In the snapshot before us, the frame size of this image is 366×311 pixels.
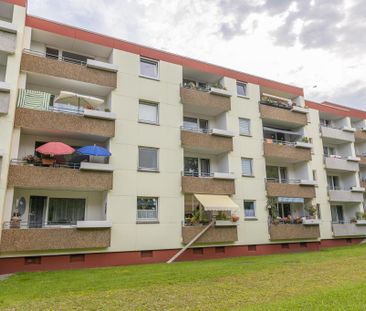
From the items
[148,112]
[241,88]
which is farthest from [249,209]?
[148,112]

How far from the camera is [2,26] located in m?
18.8

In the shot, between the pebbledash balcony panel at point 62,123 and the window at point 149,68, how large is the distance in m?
5.34

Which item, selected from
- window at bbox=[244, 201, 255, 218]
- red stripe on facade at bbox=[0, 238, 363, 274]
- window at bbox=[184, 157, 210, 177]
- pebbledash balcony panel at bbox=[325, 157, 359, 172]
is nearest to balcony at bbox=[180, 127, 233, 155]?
window at bbox=[184, 157, 210, 177]

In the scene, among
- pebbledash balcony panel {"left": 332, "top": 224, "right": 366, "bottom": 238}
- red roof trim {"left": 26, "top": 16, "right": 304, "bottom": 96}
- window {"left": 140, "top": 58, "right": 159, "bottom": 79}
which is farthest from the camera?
pebbledash balcony panel {"left": 332, "top": 224, "right": 366, "bottom": 238}

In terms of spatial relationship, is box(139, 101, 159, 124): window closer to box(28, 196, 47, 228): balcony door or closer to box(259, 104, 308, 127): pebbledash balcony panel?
box(28, 196, 47, 228): balcony door

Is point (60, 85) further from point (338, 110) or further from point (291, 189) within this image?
point (338, 110)

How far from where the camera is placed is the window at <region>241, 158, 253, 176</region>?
2691cm

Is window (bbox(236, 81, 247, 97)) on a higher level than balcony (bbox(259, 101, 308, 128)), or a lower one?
higher

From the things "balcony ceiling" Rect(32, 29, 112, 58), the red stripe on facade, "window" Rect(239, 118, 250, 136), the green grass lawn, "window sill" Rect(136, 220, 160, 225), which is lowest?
the green grass lawn

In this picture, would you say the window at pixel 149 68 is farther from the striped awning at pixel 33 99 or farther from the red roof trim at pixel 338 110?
the red roof trim at pixel 338 110

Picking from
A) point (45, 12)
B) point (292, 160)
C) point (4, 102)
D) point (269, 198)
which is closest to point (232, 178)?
point (269, 198)

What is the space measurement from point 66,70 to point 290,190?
2068cm

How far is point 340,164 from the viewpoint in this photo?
111 feet

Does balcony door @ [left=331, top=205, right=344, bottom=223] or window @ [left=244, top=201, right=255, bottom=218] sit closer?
window @ [left=244, top=201, right=255, bottom=218]
